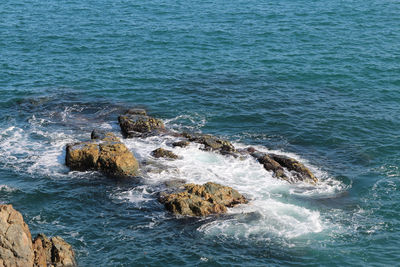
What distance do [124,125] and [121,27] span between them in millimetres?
37108

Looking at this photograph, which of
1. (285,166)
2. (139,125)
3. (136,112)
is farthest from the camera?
(136,112)

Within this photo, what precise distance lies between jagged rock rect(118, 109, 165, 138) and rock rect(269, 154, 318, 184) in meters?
14.7

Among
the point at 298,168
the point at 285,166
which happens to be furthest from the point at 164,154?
the point at 298,168

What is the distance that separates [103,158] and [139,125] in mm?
9953

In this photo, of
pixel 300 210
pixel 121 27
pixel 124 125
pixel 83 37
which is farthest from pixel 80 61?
pixel 300 210

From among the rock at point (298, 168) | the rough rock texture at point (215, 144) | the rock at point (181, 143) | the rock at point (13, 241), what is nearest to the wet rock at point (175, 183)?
the rock at point (181, 143)

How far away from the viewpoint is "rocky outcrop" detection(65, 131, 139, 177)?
49.4 meters

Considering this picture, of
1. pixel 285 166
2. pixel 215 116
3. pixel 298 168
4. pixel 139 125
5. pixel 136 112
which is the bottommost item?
pixel 285 166

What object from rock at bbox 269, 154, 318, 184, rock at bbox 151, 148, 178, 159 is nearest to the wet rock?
rock at bbox 151, 148, 178, 159

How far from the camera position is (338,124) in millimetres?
61094

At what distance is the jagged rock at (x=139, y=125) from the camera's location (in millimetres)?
58125

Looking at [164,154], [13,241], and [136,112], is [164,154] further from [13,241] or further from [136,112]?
[13,241]

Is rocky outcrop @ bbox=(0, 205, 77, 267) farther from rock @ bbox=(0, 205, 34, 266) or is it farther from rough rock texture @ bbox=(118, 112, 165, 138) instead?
rough rock texture @ bbox=(118, 112, 165, 138)

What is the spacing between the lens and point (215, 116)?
63.5 meters
